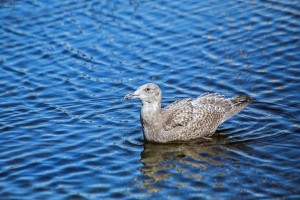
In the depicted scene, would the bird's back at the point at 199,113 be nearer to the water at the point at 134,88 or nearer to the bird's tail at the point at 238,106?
the bird's tail at the point at 238,106

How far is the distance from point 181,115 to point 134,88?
2326 mm

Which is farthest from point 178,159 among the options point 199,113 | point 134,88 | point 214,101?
point 134,88

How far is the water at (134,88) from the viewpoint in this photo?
36.9 ft

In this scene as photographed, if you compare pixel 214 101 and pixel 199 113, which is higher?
pixel 214 101

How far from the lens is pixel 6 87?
1536 cm

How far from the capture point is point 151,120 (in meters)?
12.8

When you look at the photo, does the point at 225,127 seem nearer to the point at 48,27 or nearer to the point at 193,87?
the point at 193,87

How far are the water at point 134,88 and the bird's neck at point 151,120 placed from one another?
250 millimetres

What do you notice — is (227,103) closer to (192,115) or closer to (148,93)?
(192,115)

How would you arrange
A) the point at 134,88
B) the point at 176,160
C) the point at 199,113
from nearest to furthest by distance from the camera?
the point at 176,160 < the point at 199,113 < the point at 134,88

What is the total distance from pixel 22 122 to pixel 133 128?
224cm

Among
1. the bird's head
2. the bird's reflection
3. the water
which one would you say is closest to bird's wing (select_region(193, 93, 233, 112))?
the water

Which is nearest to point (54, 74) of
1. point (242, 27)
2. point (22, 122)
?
point (22, 122)

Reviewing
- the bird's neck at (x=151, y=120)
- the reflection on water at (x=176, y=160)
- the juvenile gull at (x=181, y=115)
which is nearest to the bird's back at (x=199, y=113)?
the juvenile gull at (x=181, y=115)
